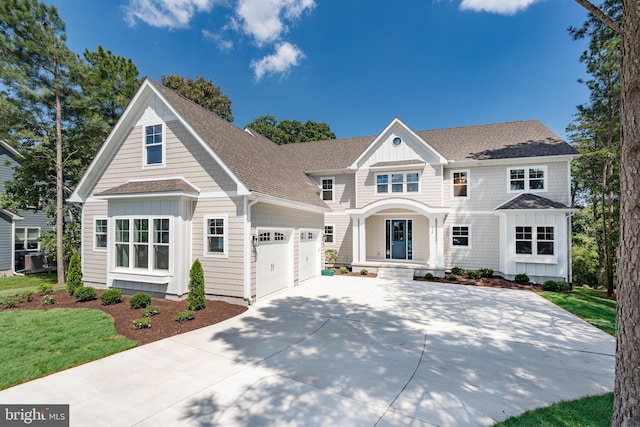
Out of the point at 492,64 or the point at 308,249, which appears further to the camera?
the point at 492,64

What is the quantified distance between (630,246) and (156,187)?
1095cm

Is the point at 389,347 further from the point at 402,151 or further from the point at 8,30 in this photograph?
the point at 8,30

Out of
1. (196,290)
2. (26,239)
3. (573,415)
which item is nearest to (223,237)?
(196,290)

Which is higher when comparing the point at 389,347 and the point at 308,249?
the point at 308,249

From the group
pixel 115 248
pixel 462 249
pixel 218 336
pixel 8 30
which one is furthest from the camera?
pixel 462 249

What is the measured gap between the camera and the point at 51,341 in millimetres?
5992

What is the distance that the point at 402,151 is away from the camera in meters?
15.7

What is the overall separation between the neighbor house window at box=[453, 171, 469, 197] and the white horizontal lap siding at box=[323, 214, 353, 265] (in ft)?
20.2

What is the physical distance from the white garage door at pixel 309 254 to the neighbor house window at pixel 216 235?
3.99 metres

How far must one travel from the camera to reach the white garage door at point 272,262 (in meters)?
9.68

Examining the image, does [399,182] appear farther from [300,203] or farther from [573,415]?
[573,415]

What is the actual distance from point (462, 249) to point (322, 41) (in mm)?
15336

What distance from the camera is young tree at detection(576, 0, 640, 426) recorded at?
264 centimetres

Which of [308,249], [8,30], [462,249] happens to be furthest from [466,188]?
[8,30]
